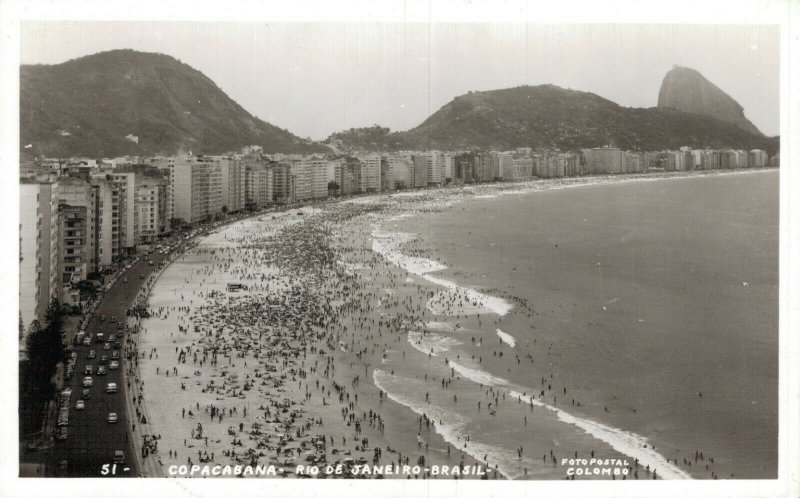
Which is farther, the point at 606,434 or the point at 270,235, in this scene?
the point at 270,235

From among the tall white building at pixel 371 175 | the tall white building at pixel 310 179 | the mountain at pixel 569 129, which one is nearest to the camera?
the mountain at pixel 569 129

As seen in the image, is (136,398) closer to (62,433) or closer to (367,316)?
(62,433)

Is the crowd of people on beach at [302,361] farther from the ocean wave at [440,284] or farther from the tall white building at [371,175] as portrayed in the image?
the tall white building at [371,175]

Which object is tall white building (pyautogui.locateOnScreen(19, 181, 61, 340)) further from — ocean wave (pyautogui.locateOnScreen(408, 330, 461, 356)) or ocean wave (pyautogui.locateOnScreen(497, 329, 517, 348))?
ocean wave (pyautogui.locateOnScreen(497, 329, 517, 348))

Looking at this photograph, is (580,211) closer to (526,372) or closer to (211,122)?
(211,122)

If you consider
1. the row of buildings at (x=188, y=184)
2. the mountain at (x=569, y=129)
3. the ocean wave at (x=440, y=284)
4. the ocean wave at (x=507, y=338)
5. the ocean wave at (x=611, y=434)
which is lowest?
the ocean wave at (x=611, y=434)

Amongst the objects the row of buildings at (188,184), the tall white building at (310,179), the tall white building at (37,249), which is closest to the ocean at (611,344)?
the row of buildings at (188,184)
